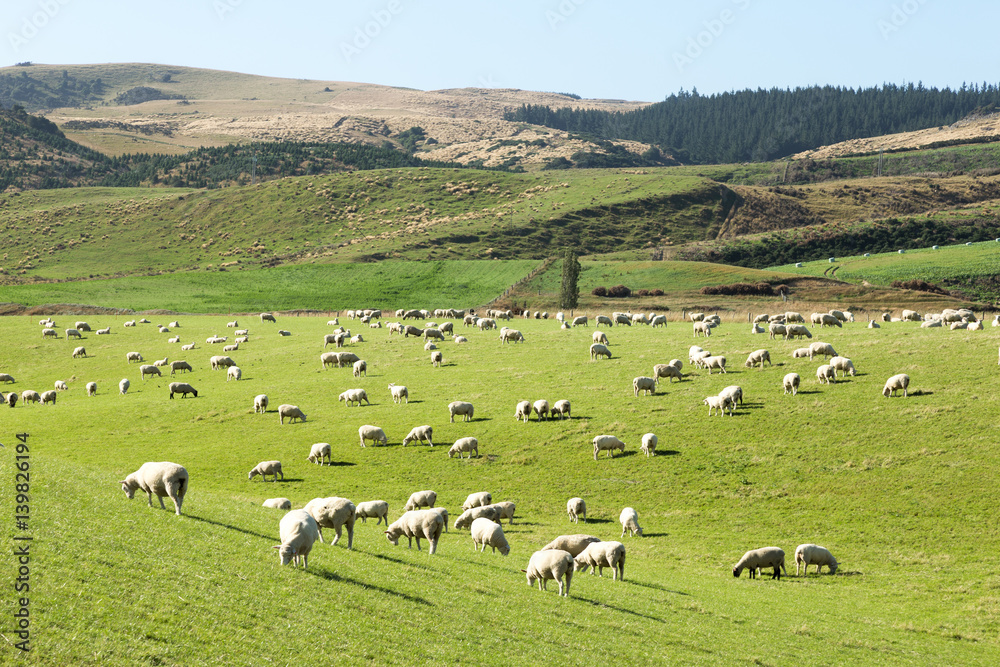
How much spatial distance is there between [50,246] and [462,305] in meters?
110

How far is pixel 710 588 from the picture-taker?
21.4 metres

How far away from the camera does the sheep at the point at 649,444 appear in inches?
1356

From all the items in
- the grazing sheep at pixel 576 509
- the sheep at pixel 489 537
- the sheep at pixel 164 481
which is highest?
the sheep at pixel 164 481

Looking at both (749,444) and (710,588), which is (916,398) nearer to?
(749,444)

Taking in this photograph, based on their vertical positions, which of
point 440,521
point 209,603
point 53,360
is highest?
point 209,603

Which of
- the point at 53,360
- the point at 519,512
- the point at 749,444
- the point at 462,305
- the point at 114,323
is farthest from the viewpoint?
the point at 462,305

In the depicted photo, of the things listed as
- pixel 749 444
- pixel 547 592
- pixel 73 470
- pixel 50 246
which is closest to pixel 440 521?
pixel 547 592

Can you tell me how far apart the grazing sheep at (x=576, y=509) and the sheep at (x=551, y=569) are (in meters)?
10.2

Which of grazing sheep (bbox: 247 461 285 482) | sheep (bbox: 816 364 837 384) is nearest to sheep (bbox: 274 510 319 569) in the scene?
grazing sheep (bbox: 247 461 285 482)


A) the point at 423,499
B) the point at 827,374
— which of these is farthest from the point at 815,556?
the point at 827,374

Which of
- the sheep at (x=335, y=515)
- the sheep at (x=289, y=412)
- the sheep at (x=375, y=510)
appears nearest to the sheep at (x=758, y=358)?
the sheep at (x=289, y=412)

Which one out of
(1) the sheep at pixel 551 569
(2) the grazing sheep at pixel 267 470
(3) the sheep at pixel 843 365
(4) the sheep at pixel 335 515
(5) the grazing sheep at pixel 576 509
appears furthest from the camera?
(3) the sheep at pixel 843 365

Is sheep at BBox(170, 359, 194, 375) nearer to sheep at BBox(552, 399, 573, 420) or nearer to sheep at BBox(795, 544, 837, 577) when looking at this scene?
sheep at BBox(552, 399, 573, 420)

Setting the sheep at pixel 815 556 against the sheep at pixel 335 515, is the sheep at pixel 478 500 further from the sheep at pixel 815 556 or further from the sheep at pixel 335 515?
the sheep at pixel 815 556
